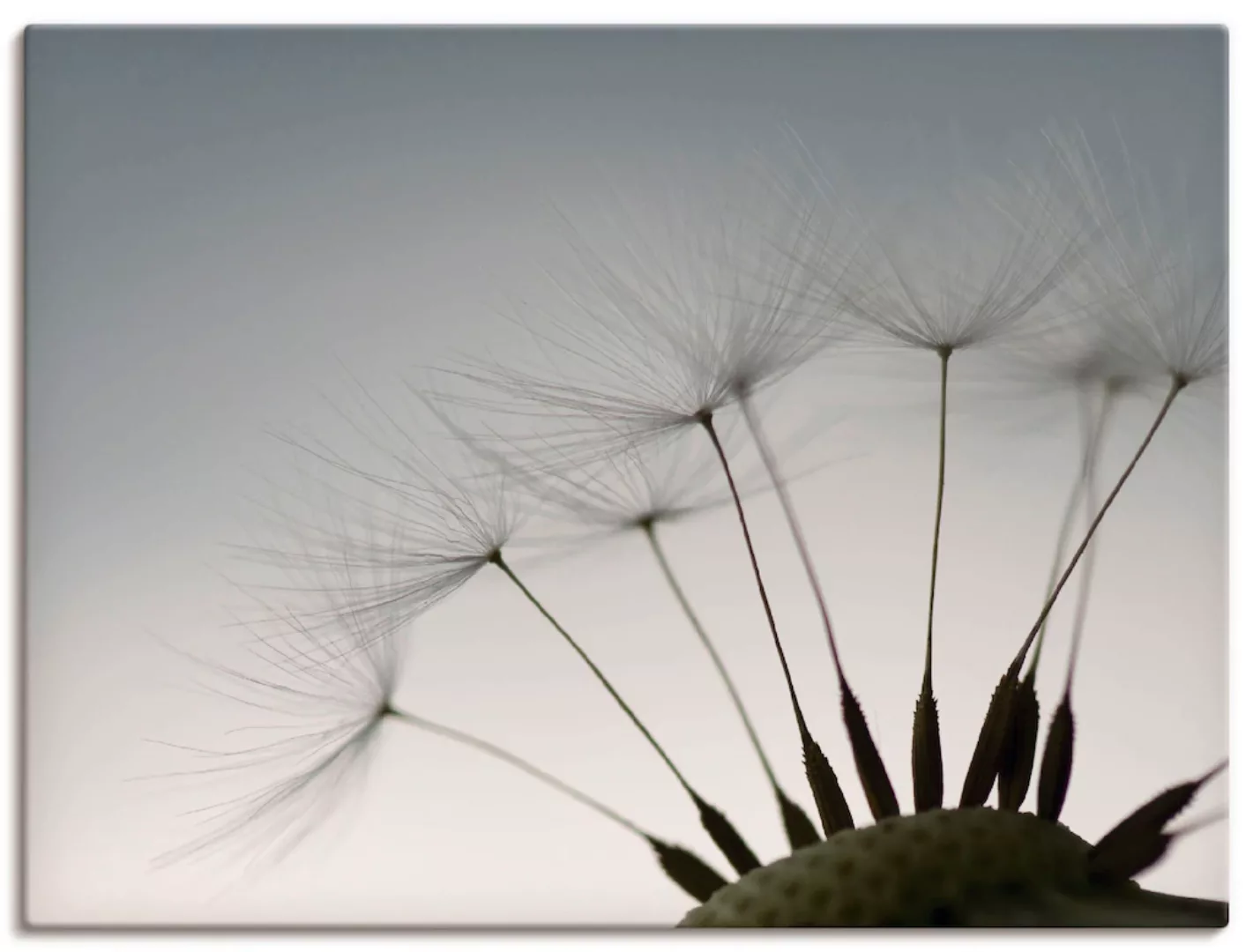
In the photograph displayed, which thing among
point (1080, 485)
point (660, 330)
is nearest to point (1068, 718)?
point (1080, 485)

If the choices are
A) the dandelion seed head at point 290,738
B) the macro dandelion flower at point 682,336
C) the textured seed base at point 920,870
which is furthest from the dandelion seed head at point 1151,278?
the dandelion seed head at point 290,738

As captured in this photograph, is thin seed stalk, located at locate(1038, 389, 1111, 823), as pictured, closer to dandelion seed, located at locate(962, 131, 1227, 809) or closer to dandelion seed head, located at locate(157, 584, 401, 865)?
dandelion seed, located at locate(962, 131, 1227, 809)

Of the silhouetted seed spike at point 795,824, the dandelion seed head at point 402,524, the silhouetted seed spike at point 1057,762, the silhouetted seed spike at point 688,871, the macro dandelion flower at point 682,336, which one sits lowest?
the silhouetted seed spike at point 688,871

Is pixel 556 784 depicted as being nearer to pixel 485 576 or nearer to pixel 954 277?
pixel 485 576

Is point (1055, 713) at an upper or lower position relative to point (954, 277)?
lower

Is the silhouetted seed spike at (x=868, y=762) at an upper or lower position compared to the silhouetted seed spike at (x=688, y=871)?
upper

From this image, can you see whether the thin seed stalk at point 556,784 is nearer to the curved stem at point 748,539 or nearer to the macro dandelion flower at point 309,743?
the macro dandelion flower at point 309,743
